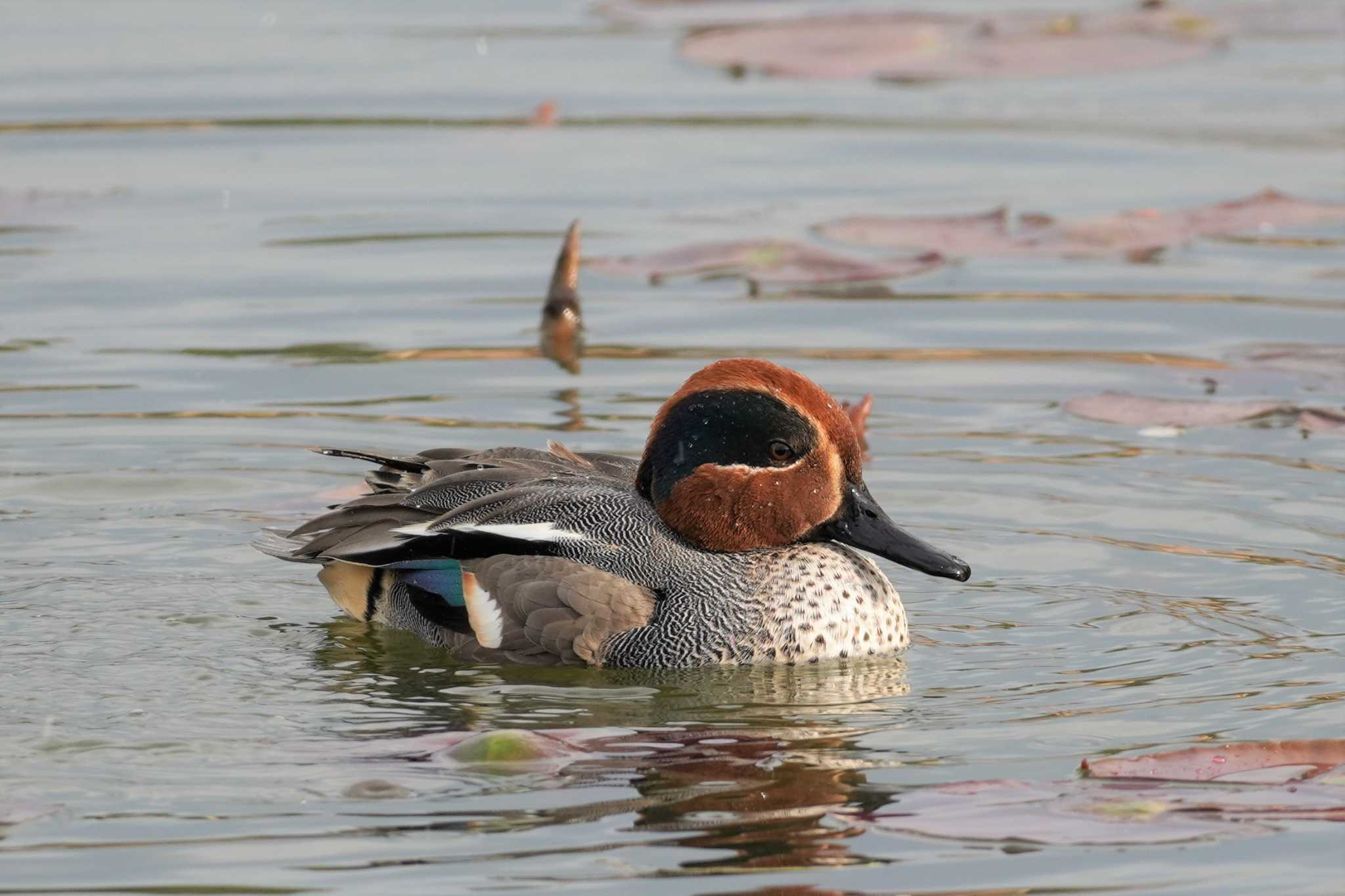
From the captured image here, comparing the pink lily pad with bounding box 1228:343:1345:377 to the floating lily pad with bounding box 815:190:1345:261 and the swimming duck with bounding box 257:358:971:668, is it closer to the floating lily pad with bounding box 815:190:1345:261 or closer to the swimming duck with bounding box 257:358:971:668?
the floating lily pad with bounding box 815:190:1345:261

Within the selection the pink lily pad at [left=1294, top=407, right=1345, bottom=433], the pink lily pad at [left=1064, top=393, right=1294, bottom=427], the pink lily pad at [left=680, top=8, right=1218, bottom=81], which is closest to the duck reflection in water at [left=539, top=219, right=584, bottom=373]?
the pink lily pad at [left=1064, top=393, right=1294, bottom=427]

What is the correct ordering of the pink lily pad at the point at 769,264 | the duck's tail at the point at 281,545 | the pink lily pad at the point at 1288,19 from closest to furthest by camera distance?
the duck's tail at the point at 281,545, the pink lily pad at the point at 769,264, the pink lily pad at the point at 1288,19

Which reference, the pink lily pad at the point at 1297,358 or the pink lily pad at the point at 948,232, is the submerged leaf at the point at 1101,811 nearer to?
the pink lily pad at the point at 1297,358

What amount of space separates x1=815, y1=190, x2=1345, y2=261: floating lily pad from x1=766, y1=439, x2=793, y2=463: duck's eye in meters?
4.75

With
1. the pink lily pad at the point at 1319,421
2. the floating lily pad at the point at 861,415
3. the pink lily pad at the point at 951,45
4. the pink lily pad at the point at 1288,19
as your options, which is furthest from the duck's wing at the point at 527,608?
the pink lily pad at the point at 1288,19

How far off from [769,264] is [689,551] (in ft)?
15.1

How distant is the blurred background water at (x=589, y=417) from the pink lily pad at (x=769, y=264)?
0.48ft

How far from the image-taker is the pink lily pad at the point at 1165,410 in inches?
387

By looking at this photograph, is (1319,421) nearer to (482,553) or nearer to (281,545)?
(482,553)

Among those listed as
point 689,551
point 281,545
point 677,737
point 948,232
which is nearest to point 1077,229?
point 948,232

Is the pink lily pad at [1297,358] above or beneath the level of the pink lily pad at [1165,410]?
above

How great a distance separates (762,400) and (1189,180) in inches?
278

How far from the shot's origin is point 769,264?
1203 cm

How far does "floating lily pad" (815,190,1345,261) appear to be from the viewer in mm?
12250
